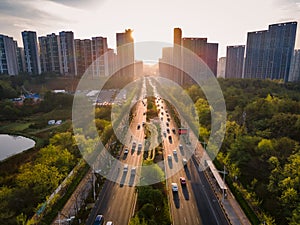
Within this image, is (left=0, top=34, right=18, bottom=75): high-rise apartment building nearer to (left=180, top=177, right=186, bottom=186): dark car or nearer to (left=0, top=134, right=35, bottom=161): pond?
(left=0, top=134, right=35, bottom=161): pond

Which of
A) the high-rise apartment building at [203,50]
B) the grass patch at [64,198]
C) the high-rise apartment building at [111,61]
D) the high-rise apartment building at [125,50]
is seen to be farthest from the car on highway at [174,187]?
the high-rise apartment building at [111,61]

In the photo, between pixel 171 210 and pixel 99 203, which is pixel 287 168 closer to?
pixel 171 210

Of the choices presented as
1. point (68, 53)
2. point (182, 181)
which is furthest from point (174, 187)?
point (68, 53)

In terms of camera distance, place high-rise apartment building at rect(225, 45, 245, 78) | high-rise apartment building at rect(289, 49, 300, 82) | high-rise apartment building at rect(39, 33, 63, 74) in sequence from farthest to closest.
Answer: high-rise apartment building at rect(225, 45, 245, 78)
high-rise apartment building at rect(289, 49, 300, 82)
high-rise apartment building at rect(39, 33, 63, 74)

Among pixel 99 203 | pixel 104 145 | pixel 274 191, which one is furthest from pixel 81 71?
pixel 274 191

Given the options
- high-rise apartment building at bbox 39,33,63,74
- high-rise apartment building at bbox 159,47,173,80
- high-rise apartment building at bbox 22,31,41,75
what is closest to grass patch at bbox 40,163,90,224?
high-rise apartment building at bbox 39,33,63,74

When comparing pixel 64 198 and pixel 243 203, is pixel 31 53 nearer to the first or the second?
pixel 64 198

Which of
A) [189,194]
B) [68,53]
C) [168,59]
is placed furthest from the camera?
[168,59]
